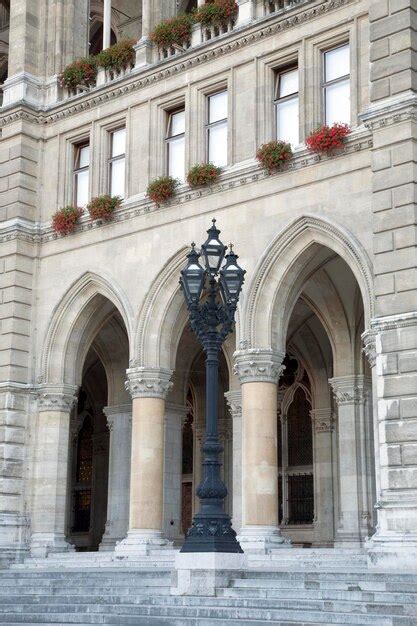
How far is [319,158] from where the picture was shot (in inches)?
906

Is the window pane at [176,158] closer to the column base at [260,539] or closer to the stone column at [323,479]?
the stone column at [323,479]

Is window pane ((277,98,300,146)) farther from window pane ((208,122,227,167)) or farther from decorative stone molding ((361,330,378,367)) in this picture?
decorative stone molding ((361,330,378,367))

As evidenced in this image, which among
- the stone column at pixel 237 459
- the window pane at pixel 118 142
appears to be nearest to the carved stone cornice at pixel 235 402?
the stone column at pixel 237 459

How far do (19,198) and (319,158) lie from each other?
9.09 metres

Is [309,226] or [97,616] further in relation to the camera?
[309,226]

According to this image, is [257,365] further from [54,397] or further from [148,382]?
[54,397]

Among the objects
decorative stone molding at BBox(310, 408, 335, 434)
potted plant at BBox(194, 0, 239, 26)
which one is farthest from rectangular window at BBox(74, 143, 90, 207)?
decorative stone molding at BBox(310, 408, 335, 434)

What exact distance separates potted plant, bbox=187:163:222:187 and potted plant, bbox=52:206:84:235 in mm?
3940

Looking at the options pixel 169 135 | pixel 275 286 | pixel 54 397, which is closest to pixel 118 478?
pixel 54 397

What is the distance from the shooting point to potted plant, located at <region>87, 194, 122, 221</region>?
26.8m

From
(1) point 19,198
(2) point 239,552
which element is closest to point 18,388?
(1) point 19,198

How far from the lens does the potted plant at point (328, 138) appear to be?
2245 cm

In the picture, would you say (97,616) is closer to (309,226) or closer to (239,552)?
(239,552)

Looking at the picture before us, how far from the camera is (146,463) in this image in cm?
2491
